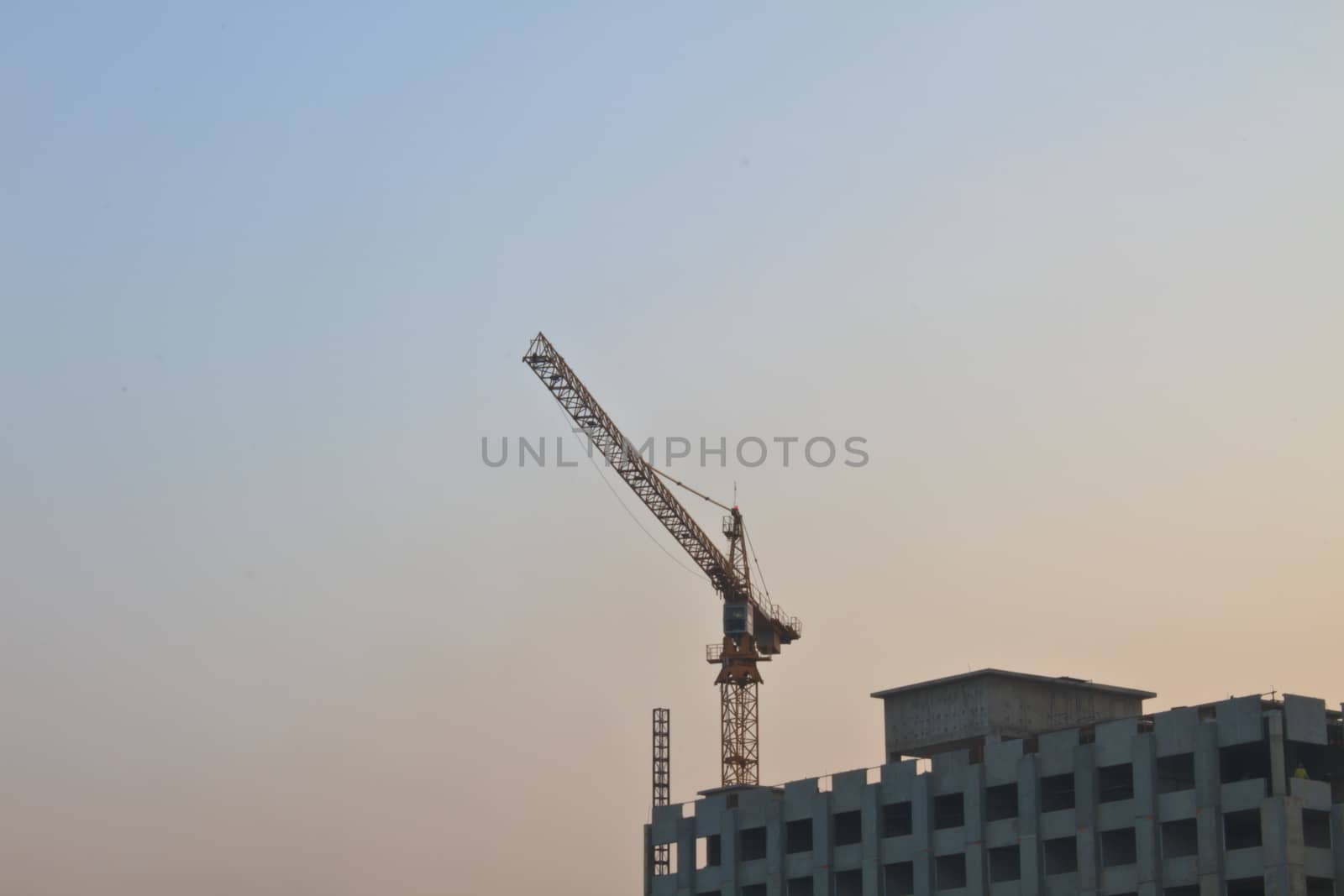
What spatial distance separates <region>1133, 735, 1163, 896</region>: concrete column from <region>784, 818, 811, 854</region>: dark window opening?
25.3 meters

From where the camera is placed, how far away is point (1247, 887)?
9412 centimetres

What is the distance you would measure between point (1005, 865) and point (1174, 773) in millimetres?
11917

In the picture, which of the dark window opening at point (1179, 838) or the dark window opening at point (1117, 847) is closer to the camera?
the dark window opening at point (1179, 838)

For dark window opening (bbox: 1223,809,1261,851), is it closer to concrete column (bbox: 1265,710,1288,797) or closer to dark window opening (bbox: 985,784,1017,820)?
concrete column (bbox: 1265,710,1288,797)

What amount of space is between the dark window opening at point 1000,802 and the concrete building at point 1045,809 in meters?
0.08

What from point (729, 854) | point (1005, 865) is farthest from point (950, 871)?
point (729, 854)

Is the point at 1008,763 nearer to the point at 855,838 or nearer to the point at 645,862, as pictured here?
the point at 855,838

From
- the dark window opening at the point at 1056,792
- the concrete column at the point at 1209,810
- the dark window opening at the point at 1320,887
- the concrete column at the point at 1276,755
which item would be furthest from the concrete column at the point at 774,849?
the dark window opening at the point at 1320,887

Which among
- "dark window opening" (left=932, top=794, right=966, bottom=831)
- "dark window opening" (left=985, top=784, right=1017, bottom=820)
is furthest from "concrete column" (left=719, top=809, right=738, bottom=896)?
"dark window opening" (left=985, top=784, right=1017, bottom=820)

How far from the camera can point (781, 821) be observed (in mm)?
120500

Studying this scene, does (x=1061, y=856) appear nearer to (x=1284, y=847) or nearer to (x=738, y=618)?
(x=1284, y=847)

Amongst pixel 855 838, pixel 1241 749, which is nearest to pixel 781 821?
pixel 855 838

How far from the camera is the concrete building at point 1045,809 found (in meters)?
93.8

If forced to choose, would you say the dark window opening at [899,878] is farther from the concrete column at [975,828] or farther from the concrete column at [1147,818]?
the concrete column at [1147,818]
